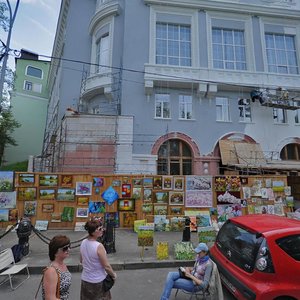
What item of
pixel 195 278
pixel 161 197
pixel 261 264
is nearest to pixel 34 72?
pixel 161 197

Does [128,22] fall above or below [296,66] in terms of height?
above

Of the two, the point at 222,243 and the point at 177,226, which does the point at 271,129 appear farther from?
the point at 222,243

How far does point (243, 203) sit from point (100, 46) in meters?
16.0

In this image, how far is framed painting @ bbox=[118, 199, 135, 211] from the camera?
9.77 metres

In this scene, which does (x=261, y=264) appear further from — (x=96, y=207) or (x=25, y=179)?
(x=25, y=179)

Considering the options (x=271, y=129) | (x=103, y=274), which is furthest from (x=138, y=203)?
(x=271, y=129)

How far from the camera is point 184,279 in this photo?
4.35m

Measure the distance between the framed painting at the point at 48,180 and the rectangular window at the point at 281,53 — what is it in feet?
57.8

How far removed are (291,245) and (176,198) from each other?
20.4 feet

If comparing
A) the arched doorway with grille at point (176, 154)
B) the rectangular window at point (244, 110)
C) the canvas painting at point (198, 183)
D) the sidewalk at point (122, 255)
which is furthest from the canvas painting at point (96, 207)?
the rectangular window at point (244, 110)

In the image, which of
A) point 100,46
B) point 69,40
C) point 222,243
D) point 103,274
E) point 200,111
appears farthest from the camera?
point 69,40

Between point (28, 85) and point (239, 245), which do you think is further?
point (28, 85)

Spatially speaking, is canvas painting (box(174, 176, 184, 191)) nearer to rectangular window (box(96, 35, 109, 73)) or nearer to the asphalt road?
the asphalt road

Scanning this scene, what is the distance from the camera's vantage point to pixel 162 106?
17344mm
